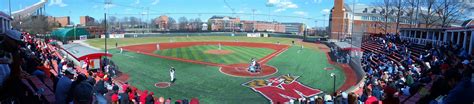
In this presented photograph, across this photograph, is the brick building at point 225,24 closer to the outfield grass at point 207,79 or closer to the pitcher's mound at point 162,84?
the outfield grass at point 207,79

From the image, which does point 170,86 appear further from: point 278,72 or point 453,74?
point 453,74

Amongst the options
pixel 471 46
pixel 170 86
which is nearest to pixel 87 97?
pixel 170 86

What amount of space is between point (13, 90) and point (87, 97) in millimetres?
1138

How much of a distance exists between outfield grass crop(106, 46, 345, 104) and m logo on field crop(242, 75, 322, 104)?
1.84ft

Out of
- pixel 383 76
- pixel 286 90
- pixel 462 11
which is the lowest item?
pixel 286 90

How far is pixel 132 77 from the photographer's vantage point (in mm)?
22406

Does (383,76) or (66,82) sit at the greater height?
(66,82)

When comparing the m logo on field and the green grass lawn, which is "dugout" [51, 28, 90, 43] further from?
the m logo on field

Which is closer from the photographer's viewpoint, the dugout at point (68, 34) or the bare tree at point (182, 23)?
the dugout at point (68, 34)

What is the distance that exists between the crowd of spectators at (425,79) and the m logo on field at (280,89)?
3.60 meters

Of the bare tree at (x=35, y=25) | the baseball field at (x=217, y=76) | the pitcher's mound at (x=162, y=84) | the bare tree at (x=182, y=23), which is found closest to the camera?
the baseball field at (x=217, y=76)

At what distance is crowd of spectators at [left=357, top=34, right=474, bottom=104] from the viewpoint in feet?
19.5

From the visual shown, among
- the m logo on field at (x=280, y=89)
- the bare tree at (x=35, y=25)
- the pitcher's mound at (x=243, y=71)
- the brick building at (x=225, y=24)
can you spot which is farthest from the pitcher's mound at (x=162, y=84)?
the brick building at (x=225, y=24)

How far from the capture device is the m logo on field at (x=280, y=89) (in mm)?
17375
